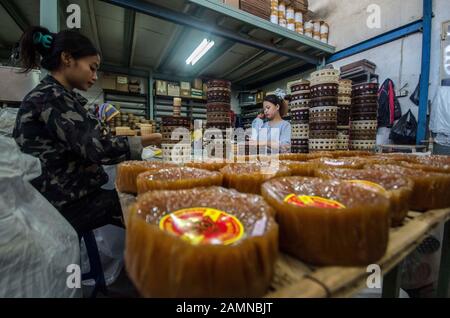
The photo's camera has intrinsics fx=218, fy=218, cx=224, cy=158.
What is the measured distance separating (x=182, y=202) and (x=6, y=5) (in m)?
4.53

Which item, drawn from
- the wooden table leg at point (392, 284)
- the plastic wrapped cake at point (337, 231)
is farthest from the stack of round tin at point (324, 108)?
the plastic wrapped cake at point (337, 231)

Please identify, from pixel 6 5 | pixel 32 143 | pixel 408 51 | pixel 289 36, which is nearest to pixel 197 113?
pixel 289 36

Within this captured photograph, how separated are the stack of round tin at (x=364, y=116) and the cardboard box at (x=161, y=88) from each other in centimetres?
482

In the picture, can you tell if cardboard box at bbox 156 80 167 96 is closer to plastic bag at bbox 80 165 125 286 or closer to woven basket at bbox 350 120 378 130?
plastic bag at bbox 80 165 125 286

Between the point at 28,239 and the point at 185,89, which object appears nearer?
the point at 28,239

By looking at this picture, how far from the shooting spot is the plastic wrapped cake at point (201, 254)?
1.09ft

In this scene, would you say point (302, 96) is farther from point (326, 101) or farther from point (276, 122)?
point (276, 122)

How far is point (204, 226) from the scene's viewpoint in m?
0.44

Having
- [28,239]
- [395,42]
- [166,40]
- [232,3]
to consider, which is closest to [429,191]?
[28,239]

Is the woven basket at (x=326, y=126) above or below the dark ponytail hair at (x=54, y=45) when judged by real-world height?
below

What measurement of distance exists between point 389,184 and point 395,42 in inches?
164

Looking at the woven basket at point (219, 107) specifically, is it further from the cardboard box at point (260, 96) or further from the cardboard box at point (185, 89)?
the cardboard box at point (260, 96)
